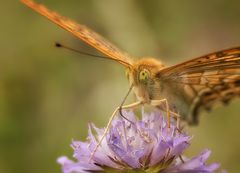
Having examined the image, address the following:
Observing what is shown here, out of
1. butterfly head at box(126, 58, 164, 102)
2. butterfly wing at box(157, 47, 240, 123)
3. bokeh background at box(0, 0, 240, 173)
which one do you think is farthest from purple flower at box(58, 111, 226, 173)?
bokeh background at box(0, 0, 240, 173)

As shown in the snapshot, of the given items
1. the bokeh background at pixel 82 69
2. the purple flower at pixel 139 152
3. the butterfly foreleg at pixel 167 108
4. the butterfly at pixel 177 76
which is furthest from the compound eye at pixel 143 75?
the bokeh background at pixel 82 69

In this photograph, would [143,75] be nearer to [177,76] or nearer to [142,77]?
[142,77]

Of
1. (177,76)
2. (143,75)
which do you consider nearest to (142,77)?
(143,75)

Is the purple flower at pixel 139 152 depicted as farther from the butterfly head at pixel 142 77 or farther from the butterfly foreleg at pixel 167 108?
the butterfly head at pixel 142 77

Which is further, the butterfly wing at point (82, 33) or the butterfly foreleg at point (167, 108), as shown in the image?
the butterfly foreleg at point (167, 108)

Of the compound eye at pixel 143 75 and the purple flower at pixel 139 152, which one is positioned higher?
the compound eye at pixel 143 75

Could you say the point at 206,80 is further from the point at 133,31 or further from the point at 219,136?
the point at 133,31

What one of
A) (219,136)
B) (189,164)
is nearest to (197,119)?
(189,164)

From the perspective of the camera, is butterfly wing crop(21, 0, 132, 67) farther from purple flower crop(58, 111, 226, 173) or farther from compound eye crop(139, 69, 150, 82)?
purple flower crop(58, 111, 226, 173)
